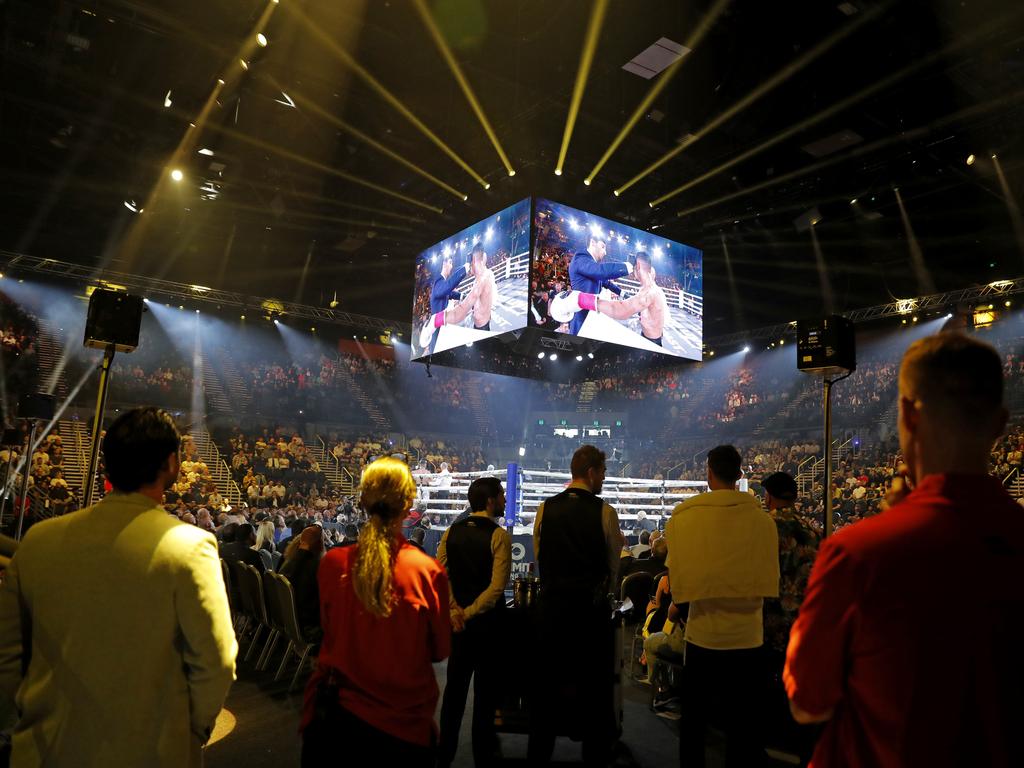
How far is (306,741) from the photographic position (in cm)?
189

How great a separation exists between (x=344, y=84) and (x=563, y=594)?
8.15 m

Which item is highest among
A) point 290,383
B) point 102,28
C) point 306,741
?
point 102,28

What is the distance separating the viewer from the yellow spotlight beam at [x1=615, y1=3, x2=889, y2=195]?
7262mm

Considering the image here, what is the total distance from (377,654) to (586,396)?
77.9 feet

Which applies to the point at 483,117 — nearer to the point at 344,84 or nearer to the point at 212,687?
the point at 344,84

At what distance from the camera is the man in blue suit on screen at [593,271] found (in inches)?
419

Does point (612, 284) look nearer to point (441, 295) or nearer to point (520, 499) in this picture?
point (441, 295)

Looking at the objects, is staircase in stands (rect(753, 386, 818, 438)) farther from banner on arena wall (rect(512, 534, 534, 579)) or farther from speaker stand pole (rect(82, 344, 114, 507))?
speaker stand pole (rect(82, 344, 114, 507))

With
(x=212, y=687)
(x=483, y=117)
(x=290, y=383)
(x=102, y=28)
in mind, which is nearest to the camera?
(x=212, y=687)

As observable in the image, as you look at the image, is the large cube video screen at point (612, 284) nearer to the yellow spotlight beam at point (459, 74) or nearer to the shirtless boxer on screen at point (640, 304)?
the shirtless boxer on screen at point (640, 304)

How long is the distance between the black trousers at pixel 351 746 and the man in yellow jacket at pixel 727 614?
5.11 ft

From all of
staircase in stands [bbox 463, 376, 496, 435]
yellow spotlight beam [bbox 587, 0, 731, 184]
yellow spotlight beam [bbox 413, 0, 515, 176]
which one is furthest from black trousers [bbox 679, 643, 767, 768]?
staircase in stands [bbox 463, 376, 496, 435]

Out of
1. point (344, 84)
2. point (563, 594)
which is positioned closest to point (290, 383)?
point (344, 84)

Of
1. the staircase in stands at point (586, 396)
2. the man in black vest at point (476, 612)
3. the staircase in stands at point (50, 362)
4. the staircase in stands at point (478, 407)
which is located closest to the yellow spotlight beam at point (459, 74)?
the man in black vest at point (476, 612)
